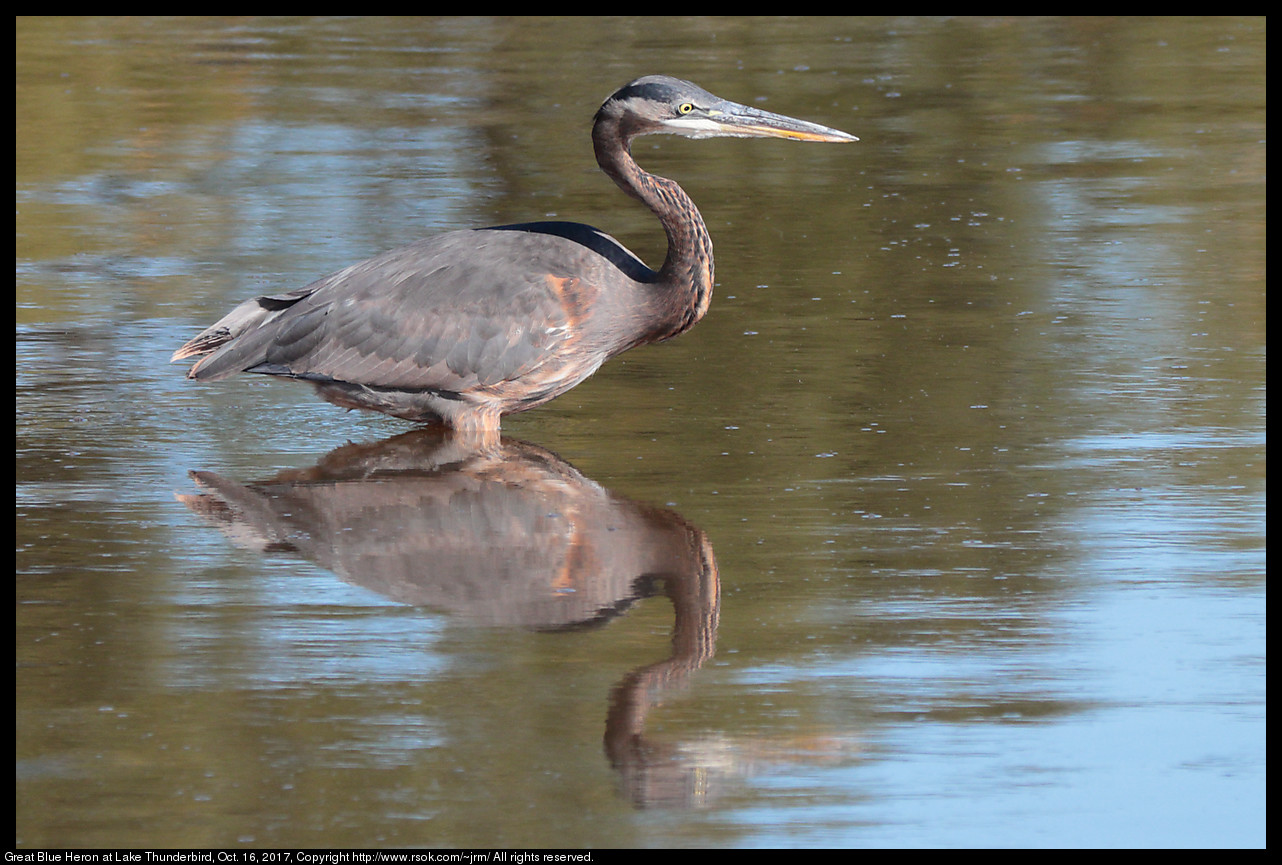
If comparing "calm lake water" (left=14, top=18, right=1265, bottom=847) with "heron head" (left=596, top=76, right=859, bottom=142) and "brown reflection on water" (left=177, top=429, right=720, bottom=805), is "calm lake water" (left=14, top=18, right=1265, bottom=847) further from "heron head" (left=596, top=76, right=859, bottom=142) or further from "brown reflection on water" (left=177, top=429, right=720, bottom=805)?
"heron head" (left=596, top=76, right=859, bottom=142)

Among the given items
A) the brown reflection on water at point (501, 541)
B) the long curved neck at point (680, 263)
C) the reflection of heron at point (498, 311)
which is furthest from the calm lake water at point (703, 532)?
the long curved neck at point (680, 263)

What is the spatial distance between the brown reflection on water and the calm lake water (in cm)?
2

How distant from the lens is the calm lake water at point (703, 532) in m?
5.57

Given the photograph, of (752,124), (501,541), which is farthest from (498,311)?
(501,541)

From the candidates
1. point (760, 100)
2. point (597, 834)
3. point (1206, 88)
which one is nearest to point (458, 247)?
point (597, 834)

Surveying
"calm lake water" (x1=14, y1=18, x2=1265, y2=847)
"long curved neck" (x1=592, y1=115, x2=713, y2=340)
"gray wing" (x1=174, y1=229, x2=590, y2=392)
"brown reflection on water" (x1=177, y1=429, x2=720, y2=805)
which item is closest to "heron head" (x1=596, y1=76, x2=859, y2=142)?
"long curved neck" (x1=592, y1=115, x2=713, y2=340)

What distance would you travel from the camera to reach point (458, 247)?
928 cm

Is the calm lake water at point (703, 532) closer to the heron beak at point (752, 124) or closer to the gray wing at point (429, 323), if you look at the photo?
the gray wing at point (429, 323)

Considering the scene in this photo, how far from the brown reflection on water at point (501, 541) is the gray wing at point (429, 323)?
0.40 m

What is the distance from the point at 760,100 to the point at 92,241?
6.53 metres

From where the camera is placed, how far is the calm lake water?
18.3ft

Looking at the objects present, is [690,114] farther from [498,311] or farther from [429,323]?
[429,323]

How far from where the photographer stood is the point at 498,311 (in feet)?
29.3
